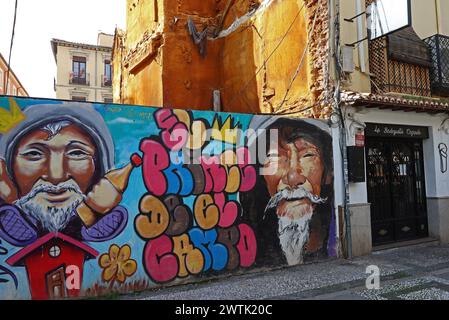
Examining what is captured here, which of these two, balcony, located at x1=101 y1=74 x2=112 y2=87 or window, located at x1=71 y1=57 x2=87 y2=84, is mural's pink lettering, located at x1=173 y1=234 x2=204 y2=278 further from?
window, located at x1=71 y1=57 x2=87 y2=84

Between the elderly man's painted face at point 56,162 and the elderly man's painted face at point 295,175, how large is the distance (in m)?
2.99

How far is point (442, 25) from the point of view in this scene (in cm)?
930

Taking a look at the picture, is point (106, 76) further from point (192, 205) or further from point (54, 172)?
point (54, 172)

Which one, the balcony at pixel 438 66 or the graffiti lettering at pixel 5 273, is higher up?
the balcony at pixel 438 66

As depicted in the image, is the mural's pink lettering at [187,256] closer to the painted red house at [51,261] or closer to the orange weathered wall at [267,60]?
the painted red house at [51,261]

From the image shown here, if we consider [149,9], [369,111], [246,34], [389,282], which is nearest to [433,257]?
[389,282]

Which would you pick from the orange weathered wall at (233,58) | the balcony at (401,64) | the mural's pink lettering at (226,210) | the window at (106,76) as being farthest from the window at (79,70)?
the mural's pink lettering at (226,210)

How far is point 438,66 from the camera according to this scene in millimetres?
8875

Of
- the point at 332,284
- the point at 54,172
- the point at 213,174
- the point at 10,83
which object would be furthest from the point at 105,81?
the point at 332,284

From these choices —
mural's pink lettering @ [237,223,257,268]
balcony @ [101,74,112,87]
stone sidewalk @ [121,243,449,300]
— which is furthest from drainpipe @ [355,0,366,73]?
balcony @ [101,74,112,87]

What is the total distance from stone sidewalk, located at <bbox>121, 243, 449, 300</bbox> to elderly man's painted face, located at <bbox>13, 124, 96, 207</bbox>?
1732 millimetres

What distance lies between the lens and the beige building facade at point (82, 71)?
32.7 metres

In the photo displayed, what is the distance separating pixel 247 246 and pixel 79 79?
3124cm

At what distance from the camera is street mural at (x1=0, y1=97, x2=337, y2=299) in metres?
4.82
